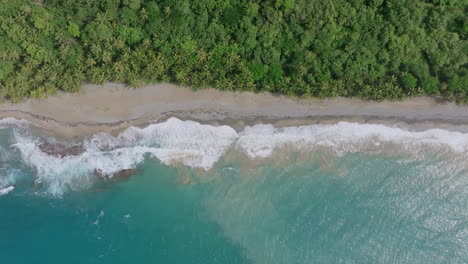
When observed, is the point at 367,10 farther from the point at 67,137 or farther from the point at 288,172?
the point at 67,137

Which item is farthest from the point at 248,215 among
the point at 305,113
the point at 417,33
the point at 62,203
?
the point at 417,33

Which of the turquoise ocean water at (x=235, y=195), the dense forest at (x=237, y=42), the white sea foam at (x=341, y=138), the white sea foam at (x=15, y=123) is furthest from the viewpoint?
the white sea foam at (x=341, y=138)

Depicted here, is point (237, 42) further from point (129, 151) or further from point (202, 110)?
point (129, 151)

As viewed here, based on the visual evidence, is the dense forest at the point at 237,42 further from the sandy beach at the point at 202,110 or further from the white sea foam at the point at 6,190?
the white sea foam at the point at 6,190

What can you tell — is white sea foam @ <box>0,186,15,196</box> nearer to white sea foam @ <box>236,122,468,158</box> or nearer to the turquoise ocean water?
the turquoise ocean water

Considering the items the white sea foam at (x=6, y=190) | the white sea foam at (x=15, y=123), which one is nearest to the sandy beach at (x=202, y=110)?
the white sea foam at (x=15, y=123)

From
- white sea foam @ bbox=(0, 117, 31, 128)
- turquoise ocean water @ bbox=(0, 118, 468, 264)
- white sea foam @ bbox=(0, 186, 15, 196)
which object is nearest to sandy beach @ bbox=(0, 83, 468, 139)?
white sea foam @ bbox=(0, 117, 31, 128)
